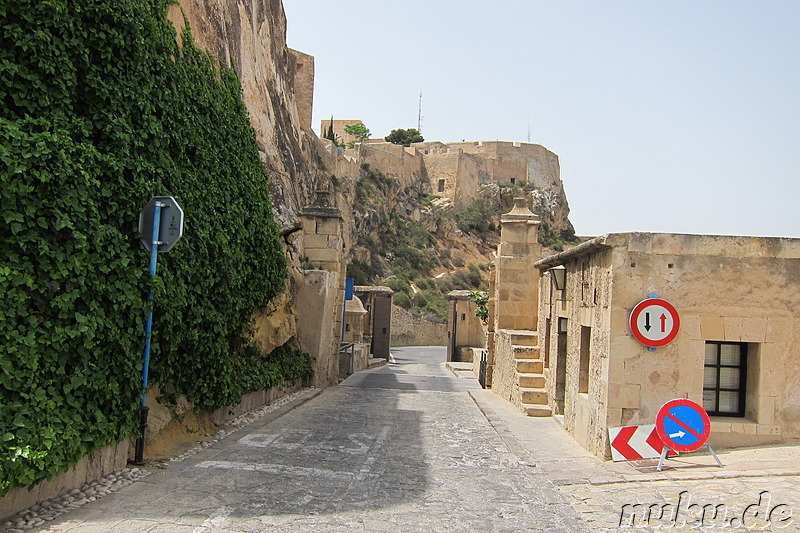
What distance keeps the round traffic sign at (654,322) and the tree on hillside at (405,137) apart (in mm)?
92131

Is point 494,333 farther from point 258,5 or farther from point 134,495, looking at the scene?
point 134,495

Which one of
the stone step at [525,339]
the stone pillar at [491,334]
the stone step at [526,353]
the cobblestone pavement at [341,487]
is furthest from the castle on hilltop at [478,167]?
the cobblestone pavement at [341,487]

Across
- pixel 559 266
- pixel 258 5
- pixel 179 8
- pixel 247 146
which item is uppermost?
pixel 258 5

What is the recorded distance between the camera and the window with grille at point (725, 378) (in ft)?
26.7

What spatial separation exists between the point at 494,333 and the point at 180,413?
11.6 meters

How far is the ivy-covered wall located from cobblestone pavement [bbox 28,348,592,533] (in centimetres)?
71

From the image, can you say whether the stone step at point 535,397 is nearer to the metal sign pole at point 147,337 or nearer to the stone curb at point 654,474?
the stone curb at point 654,474

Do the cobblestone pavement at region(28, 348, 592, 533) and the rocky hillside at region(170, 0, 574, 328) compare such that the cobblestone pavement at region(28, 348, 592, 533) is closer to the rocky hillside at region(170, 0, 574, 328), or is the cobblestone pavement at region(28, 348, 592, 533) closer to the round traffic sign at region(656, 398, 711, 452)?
the round traffic sign at region(656, 398, 711, 452)

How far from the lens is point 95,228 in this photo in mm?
5406

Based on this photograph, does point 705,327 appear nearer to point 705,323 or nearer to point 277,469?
point 705,323

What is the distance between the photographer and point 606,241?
26.1 ft

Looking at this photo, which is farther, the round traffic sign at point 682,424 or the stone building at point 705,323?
the stone building at point 705,323

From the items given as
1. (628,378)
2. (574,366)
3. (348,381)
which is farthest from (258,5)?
(628,378)

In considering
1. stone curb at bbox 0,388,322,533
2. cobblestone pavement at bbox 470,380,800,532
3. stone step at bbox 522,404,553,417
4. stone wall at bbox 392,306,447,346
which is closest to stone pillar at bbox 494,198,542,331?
stone step at bbox 522,404,553,417
